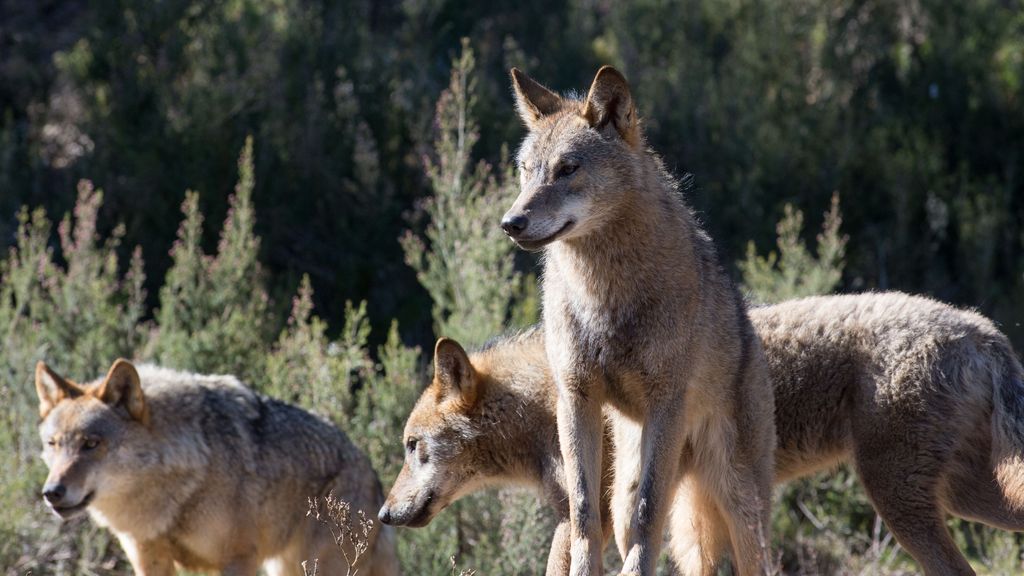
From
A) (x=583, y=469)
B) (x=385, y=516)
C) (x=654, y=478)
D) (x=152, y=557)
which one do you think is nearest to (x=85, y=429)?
(x=152, y=557)

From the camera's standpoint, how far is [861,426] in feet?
18.8

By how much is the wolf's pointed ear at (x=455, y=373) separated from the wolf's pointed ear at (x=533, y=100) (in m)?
1.12

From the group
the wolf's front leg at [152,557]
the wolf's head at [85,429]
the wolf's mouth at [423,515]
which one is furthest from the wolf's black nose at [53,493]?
the wolf's mouth at [423,515]

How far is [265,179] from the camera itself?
473 inches

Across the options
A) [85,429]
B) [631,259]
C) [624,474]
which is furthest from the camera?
[85,429]

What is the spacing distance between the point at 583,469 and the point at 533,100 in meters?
1.53

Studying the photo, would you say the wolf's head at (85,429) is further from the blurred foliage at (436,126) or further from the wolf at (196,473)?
the blurred foliage at (436,126)

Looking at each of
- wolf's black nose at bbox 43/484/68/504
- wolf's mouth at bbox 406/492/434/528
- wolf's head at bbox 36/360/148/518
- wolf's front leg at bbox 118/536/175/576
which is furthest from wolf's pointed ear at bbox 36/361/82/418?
wolf's mouth at bbox 406/492/434/528

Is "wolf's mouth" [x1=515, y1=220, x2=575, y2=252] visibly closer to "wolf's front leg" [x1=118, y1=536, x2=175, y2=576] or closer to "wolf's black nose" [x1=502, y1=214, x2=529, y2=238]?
"wolf's black nose" [x1=502, y1=214, x2=529, y2=238]

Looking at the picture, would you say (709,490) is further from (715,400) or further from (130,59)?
(130,59)

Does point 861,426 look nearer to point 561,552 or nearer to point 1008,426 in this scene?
point 1008,426

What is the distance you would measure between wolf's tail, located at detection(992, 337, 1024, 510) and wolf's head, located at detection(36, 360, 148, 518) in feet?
13.6

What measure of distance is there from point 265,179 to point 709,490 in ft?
25.7

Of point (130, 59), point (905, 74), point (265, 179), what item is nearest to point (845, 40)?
point (905, 74)
